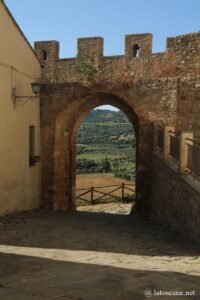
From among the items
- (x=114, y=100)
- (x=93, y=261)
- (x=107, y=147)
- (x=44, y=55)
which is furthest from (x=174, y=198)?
(x=107, y=147)

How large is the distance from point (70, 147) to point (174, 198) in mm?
6500

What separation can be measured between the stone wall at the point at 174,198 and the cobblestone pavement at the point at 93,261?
1.03 feet

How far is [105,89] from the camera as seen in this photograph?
14.7m

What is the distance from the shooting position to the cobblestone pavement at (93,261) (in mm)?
4906

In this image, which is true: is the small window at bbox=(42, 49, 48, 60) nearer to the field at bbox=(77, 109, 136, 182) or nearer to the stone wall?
the stone wall

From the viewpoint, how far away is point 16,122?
1329 cm

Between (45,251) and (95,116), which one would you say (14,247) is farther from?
(95,116)

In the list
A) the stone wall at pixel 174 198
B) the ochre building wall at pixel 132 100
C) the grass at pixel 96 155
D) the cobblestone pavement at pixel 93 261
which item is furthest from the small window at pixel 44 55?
the grass at pixel 96 155

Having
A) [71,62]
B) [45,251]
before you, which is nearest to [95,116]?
[71,62]

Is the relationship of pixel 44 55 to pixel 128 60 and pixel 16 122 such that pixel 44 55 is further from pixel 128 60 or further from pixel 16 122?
pixel 16 122

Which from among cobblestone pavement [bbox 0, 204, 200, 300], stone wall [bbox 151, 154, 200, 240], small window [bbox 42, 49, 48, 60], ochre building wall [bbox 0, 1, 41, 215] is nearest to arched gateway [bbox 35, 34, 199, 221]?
ochre building wall [bbox 0, 1, 41, 215]

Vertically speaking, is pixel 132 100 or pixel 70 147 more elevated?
pixel 132 100

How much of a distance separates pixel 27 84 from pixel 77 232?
5.99 metres

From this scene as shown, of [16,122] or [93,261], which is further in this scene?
[16,122]
